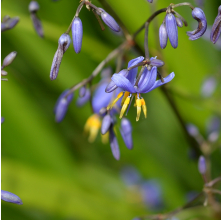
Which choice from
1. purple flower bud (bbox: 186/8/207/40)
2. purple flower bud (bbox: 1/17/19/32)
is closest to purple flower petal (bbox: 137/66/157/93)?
purple flower bud (bbox: 186/8/207/40)

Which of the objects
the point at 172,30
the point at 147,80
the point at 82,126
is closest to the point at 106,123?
the point at 147,80

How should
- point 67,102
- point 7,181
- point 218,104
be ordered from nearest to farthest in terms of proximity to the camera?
point 67,102
point 7,181
point 218,104

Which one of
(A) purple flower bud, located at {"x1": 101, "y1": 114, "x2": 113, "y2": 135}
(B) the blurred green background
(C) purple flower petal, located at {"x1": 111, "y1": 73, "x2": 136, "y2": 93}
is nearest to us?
(C) purple flower petal, located at {"x1": 111, "y1": 73, "x2": 136, "y2": 93}

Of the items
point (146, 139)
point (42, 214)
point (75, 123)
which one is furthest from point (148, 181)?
point (42, 214)

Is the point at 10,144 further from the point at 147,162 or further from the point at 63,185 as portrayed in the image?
the point at 147,162

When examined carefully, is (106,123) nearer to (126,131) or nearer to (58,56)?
(126,131)

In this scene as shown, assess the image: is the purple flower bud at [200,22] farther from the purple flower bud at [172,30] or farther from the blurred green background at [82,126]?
the blurred green background at [82,126]

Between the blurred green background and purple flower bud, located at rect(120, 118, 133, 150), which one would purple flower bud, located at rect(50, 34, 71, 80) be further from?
the blurred green background

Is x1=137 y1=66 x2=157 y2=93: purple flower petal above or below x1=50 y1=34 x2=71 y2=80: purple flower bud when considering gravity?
below
